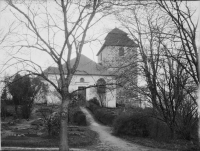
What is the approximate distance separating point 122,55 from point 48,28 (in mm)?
7512

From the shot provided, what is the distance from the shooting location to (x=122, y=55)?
55.0ft

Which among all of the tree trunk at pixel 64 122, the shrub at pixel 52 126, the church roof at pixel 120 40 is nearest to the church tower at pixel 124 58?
the church roof at pixel 120 40

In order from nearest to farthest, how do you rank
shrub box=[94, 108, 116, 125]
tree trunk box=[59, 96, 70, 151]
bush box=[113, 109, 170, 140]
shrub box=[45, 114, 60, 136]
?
tree trunk box=[59, 96, 70, 151], shrub box=[45, 114, 60, 136], bush box=[113, 109, 170, 140], shrub box=[94, 108, 116, 125]

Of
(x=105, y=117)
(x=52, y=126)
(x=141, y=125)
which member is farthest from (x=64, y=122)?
(x=105, y=117)

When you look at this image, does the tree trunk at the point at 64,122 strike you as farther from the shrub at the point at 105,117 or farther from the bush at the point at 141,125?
the shrub at the point at 105,117

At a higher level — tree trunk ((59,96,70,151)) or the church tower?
the church tower

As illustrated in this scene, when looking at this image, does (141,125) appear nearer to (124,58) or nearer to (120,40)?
(124,58)

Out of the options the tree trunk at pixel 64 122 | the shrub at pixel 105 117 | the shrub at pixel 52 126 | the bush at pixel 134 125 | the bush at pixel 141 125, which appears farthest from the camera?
the shrub at pixel 105 117

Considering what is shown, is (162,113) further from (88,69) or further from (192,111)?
(88,69)

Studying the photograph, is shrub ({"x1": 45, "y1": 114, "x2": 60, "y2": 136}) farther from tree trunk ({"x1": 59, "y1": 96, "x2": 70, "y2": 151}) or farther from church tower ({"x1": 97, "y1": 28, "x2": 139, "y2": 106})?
tree trunk ({"x1": 59, "y1": 96, "x2": 70, "y2": 151})

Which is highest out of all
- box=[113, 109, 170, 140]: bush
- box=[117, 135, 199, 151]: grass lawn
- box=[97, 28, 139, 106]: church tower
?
box=[97, 28, 139, 106]: church tower

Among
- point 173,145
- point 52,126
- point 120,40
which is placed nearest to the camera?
point 173,145

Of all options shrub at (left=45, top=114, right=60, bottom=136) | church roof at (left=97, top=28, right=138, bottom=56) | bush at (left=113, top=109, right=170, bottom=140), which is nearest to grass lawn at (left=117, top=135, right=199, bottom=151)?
bush at (left=113, top=109, right=170, bottom=140)

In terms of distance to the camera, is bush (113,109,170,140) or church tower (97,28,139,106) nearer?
church tower (97,28,139,106)
